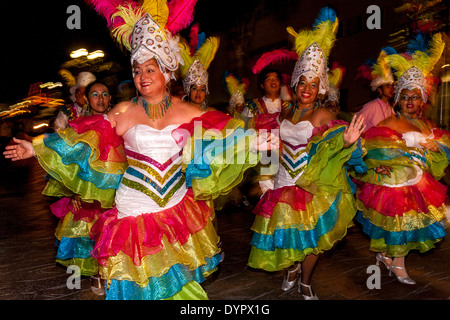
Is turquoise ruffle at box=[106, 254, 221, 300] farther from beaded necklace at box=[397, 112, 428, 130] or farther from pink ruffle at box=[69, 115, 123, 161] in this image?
beaded necklace at box=[397, 112, 428, 130]

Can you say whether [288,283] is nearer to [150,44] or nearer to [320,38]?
[320,38]

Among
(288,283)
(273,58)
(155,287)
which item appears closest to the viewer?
(155,287)

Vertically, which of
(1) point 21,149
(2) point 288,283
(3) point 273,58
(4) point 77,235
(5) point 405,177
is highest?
(3) point 273,58

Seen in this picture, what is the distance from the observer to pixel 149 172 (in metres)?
2.87

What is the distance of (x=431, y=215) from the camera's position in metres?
4.29

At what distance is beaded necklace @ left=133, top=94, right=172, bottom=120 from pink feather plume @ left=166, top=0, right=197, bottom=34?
22.3 inches

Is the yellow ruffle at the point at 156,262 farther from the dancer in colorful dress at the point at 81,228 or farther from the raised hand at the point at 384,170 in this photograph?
the raised hand at the point at 384,170

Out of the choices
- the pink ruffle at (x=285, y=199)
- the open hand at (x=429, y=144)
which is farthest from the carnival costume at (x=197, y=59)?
the open hand at (x=429, y=144)

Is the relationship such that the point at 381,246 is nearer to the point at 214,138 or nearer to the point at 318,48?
the point at 318,48

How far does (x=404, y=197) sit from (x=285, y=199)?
1.33 m

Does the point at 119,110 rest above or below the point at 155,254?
above

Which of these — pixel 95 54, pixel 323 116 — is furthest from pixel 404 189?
pixel 95 54

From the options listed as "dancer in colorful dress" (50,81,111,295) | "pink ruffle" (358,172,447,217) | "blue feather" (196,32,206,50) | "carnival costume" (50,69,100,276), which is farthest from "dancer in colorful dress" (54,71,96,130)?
"pink ruffle" (358,172,447,217)

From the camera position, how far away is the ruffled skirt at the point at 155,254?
2713 millimetres
